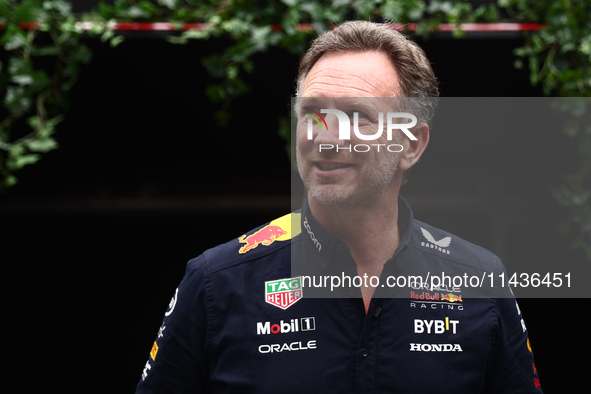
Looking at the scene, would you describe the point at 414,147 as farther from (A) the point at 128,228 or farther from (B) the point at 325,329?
(A) the point at 128,228

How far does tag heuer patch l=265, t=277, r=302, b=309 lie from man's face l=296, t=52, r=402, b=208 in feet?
0.83

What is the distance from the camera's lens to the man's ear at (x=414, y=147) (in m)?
1.35

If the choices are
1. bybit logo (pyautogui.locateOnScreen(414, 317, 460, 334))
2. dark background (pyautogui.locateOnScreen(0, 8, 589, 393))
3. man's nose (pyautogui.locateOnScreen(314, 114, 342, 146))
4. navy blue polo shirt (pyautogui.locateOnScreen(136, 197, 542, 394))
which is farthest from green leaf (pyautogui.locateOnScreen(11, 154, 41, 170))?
bybit logo (pyautogui.locateOnScreen(414, 317, 460, 334))

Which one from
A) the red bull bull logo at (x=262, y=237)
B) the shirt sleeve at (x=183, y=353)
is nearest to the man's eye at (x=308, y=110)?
the red bull bull logo at (x=262, y=237)

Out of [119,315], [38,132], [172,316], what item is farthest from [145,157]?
[172,316]

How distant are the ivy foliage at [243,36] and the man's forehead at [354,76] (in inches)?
30.2

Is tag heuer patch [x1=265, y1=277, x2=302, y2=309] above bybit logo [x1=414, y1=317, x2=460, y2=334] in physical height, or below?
above

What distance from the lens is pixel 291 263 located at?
4.53 feet

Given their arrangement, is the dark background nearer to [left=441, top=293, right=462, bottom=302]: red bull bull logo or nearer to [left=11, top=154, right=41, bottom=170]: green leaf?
[left=11, top=154, right=41, bottom=170]: green leaf

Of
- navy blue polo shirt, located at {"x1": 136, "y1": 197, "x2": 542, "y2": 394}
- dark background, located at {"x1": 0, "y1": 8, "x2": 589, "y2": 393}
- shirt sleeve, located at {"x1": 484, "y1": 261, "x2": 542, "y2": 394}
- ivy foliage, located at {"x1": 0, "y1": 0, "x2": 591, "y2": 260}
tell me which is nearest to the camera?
navy blue polo shirt, located at {"x1": 136, "y1": 197, "x2": 542, "y2": 394}

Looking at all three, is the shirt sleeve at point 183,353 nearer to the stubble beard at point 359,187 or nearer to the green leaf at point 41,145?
the stubble beard at point 359,187

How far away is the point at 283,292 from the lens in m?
1.34

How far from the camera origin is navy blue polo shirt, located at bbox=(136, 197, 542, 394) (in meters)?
1.25

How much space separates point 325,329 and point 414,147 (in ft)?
1.90
